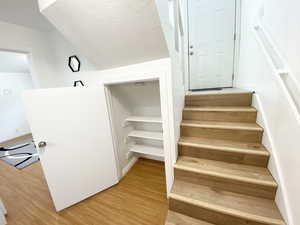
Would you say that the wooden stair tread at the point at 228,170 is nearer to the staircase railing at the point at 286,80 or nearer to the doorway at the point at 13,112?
the staircase railing at the point at 286,80

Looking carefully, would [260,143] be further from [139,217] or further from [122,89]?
[122,89]

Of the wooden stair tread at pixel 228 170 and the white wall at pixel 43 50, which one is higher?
the white wall at pixel 43 50

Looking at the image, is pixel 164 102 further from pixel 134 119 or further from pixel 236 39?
pixel 236 39

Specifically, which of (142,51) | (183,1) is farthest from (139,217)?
(183,1)

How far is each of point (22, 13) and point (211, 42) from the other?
3.01 m

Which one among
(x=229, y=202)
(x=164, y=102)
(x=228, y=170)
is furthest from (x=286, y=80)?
(x=229, y=202)

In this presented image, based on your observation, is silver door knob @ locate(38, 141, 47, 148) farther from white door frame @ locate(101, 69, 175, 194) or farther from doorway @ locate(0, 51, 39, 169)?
doorway @ locate(0, 51, 39, 169)

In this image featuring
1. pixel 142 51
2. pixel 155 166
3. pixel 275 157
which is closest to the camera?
pixel 275 157

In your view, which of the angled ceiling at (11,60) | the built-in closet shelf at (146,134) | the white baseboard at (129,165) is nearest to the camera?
the built-in closet shelf at (146,134)

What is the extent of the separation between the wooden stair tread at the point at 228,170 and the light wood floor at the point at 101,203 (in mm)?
648

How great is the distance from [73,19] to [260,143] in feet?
7.44

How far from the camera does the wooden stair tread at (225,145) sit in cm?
130

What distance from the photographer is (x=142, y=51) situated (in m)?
1.30

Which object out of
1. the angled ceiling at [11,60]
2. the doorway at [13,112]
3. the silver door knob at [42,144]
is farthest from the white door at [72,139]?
the doorway at [13,112]
